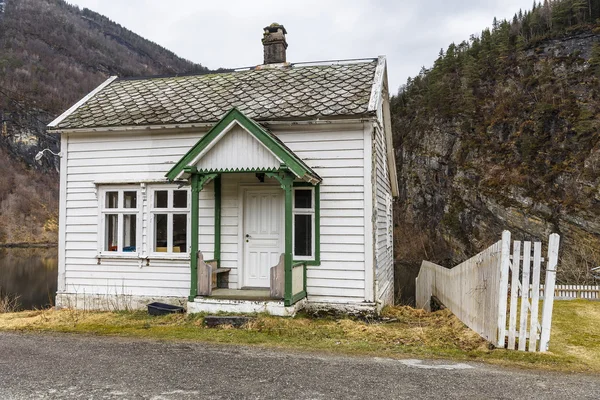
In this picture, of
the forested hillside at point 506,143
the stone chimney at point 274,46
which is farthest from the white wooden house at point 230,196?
the forested hillside at point 506,143

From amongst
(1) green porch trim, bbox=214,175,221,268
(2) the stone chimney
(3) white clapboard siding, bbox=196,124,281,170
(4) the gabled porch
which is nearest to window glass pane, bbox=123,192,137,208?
(4) the gabled porch

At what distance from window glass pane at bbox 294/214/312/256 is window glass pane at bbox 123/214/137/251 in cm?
394

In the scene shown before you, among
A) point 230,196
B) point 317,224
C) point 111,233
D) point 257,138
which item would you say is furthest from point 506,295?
point 111,233

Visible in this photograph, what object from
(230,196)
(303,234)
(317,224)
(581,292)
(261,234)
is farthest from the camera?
(581,292)

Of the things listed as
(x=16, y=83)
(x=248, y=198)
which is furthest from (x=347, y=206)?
(x=16, y=83)

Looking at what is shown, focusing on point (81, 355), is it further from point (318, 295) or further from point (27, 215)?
→ point (27, 215)

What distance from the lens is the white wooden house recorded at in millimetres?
10055

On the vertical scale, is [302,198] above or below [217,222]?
above

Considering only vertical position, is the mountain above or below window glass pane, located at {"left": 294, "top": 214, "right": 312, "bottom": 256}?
above

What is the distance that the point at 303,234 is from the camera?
1103cm

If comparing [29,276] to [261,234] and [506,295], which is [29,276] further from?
[506,295]

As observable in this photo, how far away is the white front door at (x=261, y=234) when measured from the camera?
11.2 meters

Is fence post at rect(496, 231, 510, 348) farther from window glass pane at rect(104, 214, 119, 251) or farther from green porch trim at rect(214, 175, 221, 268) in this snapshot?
window glass pane at rect(104, 214, 119, 251)

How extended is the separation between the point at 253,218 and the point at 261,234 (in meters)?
0.40
